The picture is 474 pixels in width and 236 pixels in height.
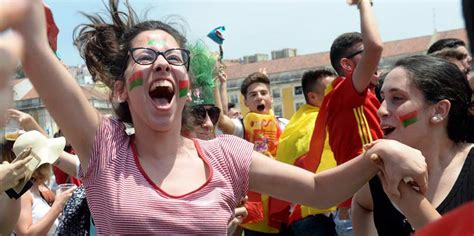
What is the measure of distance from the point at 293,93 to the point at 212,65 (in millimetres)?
72696

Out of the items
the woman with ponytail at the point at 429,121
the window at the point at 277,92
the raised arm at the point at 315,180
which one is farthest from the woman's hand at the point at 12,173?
the window at the point at 277,92

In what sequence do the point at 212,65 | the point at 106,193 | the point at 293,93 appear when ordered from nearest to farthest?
the point at 106,193 < the point at 212,65 < the point at 293,93

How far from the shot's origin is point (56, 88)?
2.32 m

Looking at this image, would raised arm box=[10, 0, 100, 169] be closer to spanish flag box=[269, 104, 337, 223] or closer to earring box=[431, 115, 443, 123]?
earring box=[431, 115, 443, 123]

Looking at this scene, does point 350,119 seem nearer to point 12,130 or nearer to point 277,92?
point 12,130

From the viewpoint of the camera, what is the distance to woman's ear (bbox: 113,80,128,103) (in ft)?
8.91

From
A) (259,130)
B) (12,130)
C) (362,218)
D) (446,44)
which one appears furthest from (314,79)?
(362,218)

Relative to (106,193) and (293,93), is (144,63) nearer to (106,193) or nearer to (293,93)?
(106,193)

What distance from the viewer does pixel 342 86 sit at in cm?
394

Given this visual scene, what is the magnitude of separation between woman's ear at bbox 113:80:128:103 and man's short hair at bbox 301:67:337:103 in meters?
3.10

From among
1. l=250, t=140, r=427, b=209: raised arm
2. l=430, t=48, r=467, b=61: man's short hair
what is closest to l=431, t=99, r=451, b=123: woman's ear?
l=250, t=140, r=427, b=209: raised arm

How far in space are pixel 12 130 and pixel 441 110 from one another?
3.05 meters

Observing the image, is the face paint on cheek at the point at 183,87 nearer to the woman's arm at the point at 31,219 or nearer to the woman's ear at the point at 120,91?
the woman's ear at the point at 120,91

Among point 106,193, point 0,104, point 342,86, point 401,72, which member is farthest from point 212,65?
point 0,104
